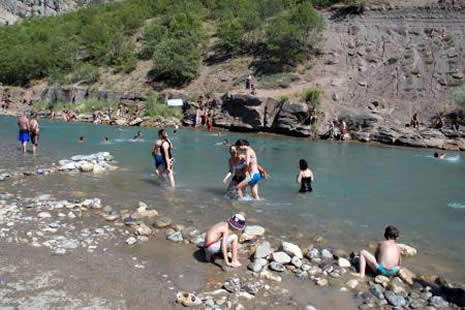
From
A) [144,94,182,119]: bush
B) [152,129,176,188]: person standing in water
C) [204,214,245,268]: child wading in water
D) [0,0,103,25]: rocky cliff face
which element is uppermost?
[0,0,103,25]: rocky cliff face

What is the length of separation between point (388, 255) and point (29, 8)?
155 m

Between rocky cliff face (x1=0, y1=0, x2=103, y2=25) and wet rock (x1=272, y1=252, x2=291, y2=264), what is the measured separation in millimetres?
138194

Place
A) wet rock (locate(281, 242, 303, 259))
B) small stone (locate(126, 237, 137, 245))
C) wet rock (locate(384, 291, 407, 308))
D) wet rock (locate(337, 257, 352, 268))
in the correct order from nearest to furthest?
wet rock (locate(384, 291, 407, 308))
wet rock (locate(337, 257, 352, 268))
wet rock (locate(281, 242, 303, 259))
small stone (locate(126, 237, 137, 245))

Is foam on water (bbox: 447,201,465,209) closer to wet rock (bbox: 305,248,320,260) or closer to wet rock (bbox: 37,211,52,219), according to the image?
wet rock (bbox: 305,248,320,260)

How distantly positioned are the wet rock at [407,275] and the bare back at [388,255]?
13cm

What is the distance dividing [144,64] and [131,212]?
147 ft

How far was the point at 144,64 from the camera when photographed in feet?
172

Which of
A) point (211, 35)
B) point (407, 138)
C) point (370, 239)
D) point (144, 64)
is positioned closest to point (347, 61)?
point (407, 138)

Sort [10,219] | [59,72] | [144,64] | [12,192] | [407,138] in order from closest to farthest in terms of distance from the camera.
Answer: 1. [10,219]
2. [12,192]
3. [407,138]
4. [144,64]
5. [59,72]

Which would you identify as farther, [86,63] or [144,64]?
[86,63]

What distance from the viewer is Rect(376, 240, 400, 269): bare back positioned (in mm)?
7035

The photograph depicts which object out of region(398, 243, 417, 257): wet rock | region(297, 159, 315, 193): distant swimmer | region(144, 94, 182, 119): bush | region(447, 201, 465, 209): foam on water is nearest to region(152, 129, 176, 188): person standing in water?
region(297, 159, 315, 193): distant swimmer

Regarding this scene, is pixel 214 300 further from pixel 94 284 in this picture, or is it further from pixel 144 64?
pixel 144 64

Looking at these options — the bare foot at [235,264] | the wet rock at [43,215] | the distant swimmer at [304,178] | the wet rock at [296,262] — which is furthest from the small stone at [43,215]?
the distant swimmer at [304,178]
